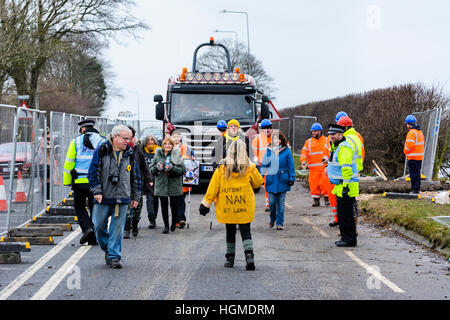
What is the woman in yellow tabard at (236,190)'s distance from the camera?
8312 mm

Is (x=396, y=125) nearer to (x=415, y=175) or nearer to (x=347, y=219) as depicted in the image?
(x=415, y=175)

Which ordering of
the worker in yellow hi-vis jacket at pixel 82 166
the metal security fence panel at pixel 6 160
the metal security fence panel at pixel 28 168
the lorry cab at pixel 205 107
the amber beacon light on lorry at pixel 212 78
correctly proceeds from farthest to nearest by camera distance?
the amber beacon light on lorry at pixel 212 78
the lorry cab at pixel 205 107
the metal security fence panel at pixel 28 168
the metal security fence panel at pixel 6 160
the worker in yellow hi-vis jacket at pixel 82 166

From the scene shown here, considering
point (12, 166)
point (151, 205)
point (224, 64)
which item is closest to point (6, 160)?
point (12, 166)

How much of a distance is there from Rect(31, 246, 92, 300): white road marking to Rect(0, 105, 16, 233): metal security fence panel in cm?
162

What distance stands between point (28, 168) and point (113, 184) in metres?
4.32

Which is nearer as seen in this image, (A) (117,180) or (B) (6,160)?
(A) (117,180)

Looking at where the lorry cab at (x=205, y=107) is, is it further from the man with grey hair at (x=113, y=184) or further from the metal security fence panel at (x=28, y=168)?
the man with grey hair at (x=113, y=184)

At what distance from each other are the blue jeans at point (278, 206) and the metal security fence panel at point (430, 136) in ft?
25.7

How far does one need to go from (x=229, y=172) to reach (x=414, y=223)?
426 centimetres

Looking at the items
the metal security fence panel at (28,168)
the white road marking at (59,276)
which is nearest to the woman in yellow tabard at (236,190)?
the white road marking at (59,276)

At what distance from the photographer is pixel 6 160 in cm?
1077

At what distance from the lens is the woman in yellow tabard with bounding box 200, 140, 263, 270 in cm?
831

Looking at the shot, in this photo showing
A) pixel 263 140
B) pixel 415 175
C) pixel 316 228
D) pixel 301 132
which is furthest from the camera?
pixel 301 132
